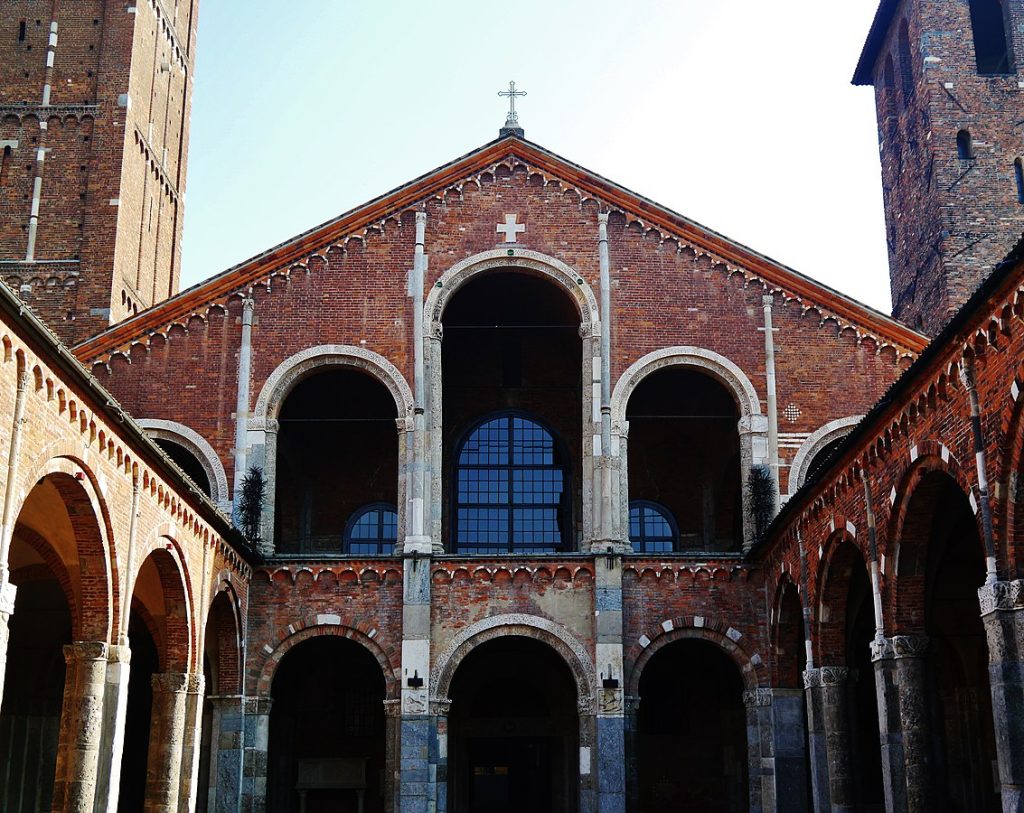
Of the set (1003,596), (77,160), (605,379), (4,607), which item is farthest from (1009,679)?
(77,160)

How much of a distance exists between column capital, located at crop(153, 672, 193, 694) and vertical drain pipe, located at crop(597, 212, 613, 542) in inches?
326

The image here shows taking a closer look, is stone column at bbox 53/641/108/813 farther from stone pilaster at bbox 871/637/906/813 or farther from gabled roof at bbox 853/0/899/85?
gabled roof at bbox 853/0/899/85

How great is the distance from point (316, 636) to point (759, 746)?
8.39m

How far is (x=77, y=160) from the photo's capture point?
33.2 m

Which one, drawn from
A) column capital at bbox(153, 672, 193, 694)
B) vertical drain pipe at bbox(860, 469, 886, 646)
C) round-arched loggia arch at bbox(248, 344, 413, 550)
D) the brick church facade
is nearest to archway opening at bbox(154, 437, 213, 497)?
the brick church facade

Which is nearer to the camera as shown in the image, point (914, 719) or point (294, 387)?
point (914, 719)

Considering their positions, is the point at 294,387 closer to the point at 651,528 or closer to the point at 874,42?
the point at 651,528

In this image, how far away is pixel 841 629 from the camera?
21.0 meters

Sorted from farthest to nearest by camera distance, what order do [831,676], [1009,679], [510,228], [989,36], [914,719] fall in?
[989,36] → [510,228] → [831,676] → [914,719] → [1009,679]

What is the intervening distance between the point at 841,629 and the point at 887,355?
768cm

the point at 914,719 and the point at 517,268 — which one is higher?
the point at 517,268

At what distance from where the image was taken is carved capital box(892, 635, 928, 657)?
1733 centimetres

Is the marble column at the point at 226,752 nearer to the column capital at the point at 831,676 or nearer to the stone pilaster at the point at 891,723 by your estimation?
the column capital at the point at 831,676

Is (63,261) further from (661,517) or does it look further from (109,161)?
(661,517)
